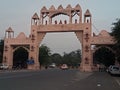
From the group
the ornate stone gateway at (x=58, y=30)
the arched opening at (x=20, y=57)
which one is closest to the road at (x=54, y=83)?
the ornate stone gateway at (x=58, y=30)

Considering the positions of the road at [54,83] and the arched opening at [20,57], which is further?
the arched opening at [20,57]

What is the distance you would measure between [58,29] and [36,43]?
22.2 feet

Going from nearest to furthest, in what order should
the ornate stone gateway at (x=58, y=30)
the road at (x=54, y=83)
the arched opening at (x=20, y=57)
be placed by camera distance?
the road at (x=54, y=83), the ornate stone gateway at (x=58, y=30), the arched opening at (x=20, y=57)

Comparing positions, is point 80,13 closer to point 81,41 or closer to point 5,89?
point 81,41

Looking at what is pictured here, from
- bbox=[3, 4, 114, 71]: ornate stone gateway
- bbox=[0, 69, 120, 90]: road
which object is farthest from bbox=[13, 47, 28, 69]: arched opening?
bbox=[0, 69, 120, 90]: road

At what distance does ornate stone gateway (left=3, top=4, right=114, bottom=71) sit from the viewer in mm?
70000

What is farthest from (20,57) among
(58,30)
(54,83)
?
(54,83)

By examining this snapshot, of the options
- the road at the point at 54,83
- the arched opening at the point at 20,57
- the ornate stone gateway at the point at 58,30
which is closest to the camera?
the road at the point at 54,83

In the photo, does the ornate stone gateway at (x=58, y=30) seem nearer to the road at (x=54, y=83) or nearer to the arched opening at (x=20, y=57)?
the arched opening at (x=20, y=57)

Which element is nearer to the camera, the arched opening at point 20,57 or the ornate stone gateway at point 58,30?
the ornate stone gateway at point 58,30

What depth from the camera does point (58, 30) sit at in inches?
2837

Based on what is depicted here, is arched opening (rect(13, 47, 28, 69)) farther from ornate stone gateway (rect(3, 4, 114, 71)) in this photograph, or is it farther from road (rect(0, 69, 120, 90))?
road (rect(0, 69, 120, 90))

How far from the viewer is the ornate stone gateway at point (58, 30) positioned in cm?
7000

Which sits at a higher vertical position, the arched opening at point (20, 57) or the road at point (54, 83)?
the arched opening at point (20, 57)
